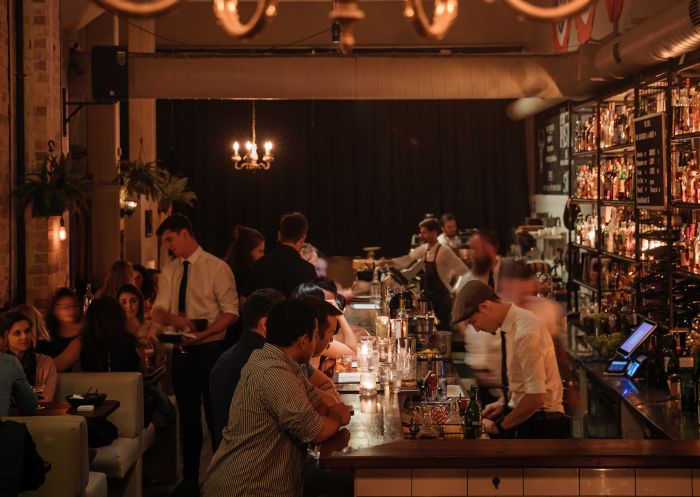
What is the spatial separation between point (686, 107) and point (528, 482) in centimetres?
406

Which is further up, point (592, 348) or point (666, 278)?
point (666, 278)

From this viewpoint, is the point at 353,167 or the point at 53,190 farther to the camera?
the point at 353,167

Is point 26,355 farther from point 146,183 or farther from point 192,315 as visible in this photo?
point 146,183

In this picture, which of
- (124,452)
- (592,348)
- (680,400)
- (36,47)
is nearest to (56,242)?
(36,47)

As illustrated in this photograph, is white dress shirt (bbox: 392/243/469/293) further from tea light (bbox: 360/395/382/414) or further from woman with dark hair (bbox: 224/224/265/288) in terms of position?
tea light (bbox: 360/395/382/414)

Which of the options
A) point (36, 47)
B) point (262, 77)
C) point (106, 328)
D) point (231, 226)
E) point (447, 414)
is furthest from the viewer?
point (231, 226)

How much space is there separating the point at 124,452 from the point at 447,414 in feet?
6.57

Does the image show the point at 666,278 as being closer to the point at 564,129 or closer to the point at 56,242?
the point at 56,242

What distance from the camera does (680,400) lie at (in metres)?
5.11

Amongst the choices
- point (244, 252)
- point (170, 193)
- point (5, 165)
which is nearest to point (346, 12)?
point (244, 252)

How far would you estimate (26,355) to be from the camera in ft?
17.9

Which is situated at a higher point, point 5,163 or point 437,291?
point 5,163

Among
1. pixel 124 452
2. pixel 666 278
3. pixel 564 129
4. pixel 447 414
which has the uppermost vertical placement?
pixel 564 129

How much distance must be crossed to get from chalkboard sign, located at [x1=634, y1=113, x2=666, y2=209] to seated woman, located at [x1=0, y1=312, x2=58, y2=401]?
154 inches
